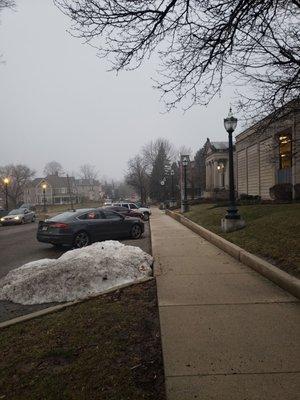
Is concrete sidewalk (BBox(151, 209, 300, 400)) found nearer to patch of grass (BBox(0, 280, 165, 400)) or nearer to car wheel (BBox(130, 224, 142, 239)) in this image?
patch of grass (BBox(0, 280, 165, 400))

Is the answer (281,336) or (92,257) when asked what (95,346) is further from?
(92,257)

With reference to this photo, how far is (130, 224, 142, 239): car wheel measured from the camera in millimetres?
17594

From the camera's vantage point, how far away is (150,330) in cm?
534

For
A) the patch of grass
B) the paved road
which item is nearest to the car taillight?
the paved road

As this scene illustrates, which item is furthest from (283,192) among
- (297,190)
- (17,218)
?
(17,218)

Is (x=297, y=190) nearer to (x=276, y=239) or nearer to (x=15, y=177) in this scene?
(x=276, y=239)

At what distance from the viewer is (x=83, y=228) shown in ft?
49.8

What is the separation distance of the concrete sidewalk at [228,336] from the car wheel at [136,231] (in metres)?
8.93

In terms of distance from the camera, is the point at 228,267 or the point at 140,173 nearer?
the point at 228,267

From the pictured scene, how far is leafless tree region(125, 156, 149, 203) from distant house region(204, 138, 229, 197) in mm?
33596

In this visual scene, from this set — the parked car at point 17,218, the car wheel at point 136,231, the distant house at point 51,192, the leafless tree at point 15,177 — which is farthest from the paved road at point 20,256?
the distant house at point 51,192

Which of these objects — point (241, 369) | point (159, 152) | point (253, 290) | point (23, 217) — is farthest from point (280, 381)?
point (159, 152)

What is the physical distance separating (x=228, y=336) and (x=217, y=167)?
5070cm

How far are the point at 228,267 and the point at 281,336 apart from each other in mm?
4357
